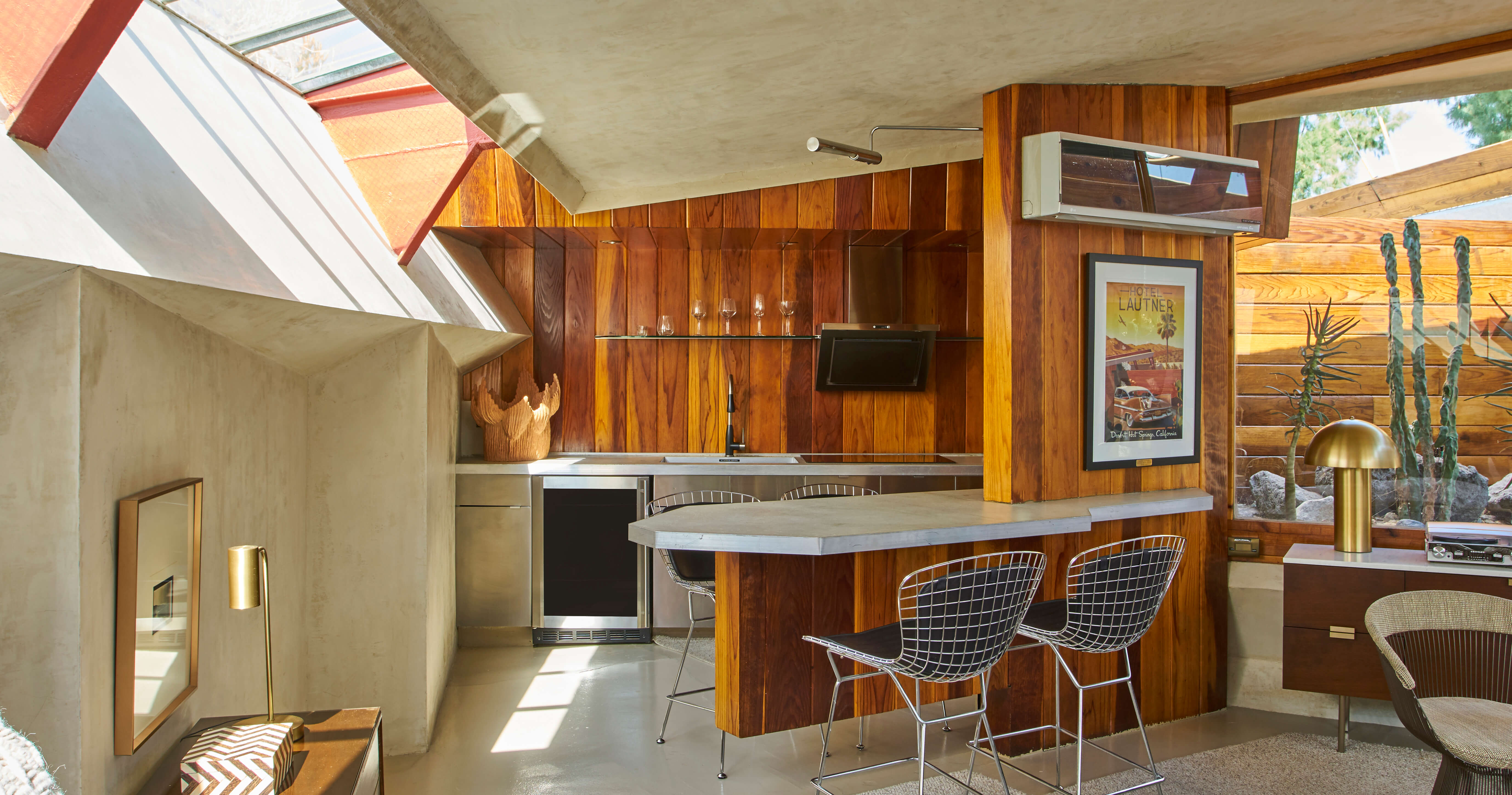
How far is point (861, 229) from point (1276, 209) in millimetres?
1941

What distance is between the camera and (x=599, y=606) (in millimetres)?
4793

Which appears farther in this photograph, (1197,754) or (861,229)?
(861,229)

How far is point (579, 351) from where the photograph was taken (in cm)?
541

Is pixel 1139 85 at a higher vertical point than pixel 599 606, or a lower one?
higher

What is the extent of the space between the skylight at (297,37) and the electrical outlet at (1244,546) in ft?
12.3

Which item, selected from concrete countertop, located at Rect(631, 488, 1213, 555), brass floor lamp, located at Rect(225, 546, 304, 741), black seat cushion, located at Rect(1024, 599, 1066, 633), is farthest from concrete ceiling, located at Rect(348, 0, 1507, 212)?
black seat cushion, located at Rect(1024, 599, 1066, 633)

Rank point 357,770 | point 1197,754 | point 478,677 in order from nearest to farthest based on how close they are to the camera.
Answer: point 357,770 < point 1197,754 < point 478,677

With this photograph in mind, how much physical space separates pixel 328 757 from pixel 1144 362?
3113mm

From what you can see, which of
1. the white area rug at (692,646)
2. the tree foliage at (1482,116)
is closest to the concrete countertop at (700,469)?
the white area rug at (692,646)

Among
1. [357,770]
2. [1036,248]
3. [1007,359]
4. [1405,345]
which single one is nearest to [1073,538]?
[1007,359]

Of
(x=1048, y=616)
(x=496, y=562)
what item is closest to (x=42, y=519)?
(x=1048, y=616)

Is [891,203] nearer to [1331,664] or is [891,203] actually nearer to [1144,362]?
[1144,362]

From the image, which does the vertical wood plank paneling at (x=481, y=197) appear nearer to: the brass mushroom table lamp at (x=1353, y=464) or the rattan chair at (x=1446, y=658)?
the brass mushroom table lamp at (x=1353, y=464)

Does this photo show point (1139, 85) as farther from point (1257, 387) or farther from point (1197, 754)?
point (1197, 754)
